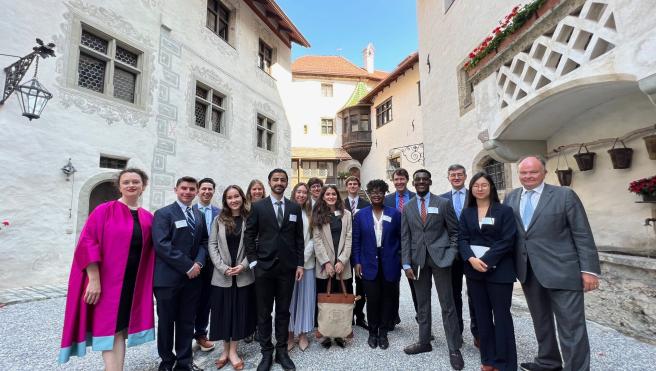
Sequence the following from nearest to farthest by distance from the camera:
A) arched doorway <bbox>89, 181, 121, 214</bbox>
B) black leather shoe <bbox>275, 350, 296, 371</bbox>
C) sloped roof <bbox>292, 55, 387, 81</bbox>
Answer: black leather shoe <bbox>275, 350, 296, 371</bbox>, arched doorway <bbox>89, 181, 121, 214</bbox>, sloped roof <bbox>292, 55, 387, 81</bbox>

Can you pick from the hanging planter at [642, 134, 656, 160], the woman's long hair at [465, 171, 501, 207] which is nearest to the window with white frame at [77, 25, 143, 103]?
the woman's long hair at [465, 171, 501, 207]

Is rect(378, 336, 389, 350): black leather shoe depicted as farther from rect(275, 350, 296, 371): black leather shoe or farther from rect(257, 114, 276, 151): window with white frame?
rect(257, 114, 276, 151): window with white frame

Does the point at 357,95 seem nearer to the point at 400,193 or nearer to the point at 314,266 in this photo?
the point at 400,193

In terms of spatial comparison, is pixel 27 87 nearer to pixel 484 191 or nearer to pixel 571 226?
pixel 484 191

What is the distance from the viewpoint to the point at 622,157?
4051mm

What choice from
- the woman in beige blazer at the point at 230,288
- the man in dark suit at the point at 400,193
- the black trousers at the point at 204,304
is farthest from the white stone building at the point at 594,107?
the black trousers at the point at 204,304

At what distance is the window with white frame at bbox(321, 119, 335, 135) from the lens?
848 inches

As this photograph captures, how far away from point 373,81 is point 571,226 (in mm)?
21832

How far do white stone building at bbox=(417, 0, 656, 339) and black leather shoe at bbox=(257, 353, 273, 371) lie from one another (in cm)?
432

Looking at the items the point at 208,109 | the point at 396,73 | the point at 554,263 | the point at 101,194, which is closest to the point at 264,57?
the point at 208,109

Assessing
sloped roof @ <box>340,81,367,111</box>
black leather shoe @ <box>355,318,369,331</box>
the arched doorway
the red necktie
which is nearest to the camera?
the red necktie

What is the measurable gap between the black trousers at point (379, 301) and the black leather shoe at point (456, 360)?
728mm

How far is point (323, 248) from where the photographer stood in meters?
3.37

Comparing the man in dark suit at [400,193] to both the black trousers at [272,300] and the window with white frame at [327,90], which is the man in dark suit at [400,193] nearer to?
the black trousers at [272,300]
